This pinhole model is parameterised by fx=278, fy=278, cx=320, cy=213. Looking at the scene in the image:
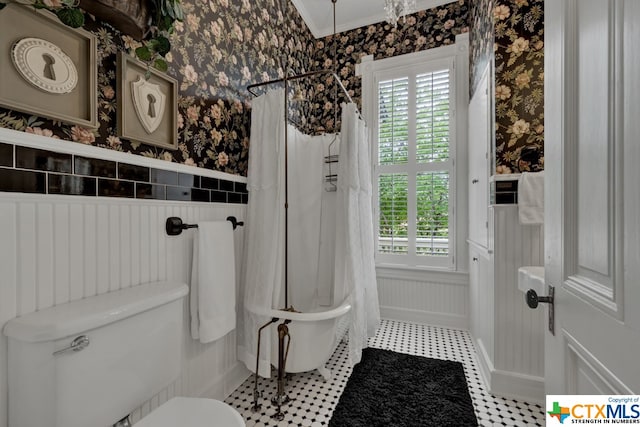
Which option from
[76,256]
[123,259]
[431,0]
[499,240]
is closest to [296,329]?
[123,259]

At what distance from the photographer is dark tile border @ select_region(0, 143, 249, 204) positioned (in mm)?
851

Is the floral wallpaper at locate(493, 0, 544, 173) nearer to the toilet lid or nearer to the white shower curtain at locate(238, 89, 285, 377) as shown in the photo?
the white shower curtain at locate(238, 89, 285, 377)

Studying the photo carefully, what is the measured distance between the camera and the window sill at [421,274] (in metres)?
2.68

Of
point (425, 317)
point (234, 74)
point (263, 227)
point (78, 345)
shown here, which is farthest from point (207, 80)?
point (425, 317)

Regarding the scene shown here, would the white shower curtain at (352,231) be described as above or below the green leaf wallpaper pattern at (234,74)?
below

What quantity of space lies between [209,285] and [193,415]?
1.90 feet

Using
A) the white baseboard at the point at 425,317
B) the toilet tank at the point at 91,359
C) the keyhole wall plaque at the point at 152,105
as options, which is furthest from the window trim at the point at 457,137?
the keyhole wall plaque at the point at 152,105

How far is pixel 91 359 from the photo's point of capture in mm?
863

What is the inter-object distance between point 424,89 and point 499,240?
176 cm

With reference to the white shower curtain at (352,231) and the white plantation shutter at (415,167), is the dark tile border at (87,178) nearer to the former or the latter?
the white shower curtain at (352,231)

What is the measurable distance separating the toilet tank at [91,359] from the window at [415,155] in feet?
7.53

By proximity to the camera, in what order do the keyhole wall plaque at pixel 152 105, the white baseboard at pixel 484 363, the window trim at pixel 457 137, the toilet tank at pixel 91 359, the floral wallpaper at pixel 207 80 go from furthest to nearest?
1. the window trim at pixel 457 137
2. the white baseboard at pixel 484 363
3. the keyhole wall plaque at pixel 152 105
4. the floral wallpaper at pixel 207 80
5. the toilet tank at pixel 91 359

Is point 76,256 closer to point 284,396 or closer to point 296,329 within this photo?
point 296,329

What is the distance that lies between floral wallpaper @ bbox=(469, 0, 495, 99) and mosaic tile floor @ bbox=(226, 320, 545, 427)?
2156mm
